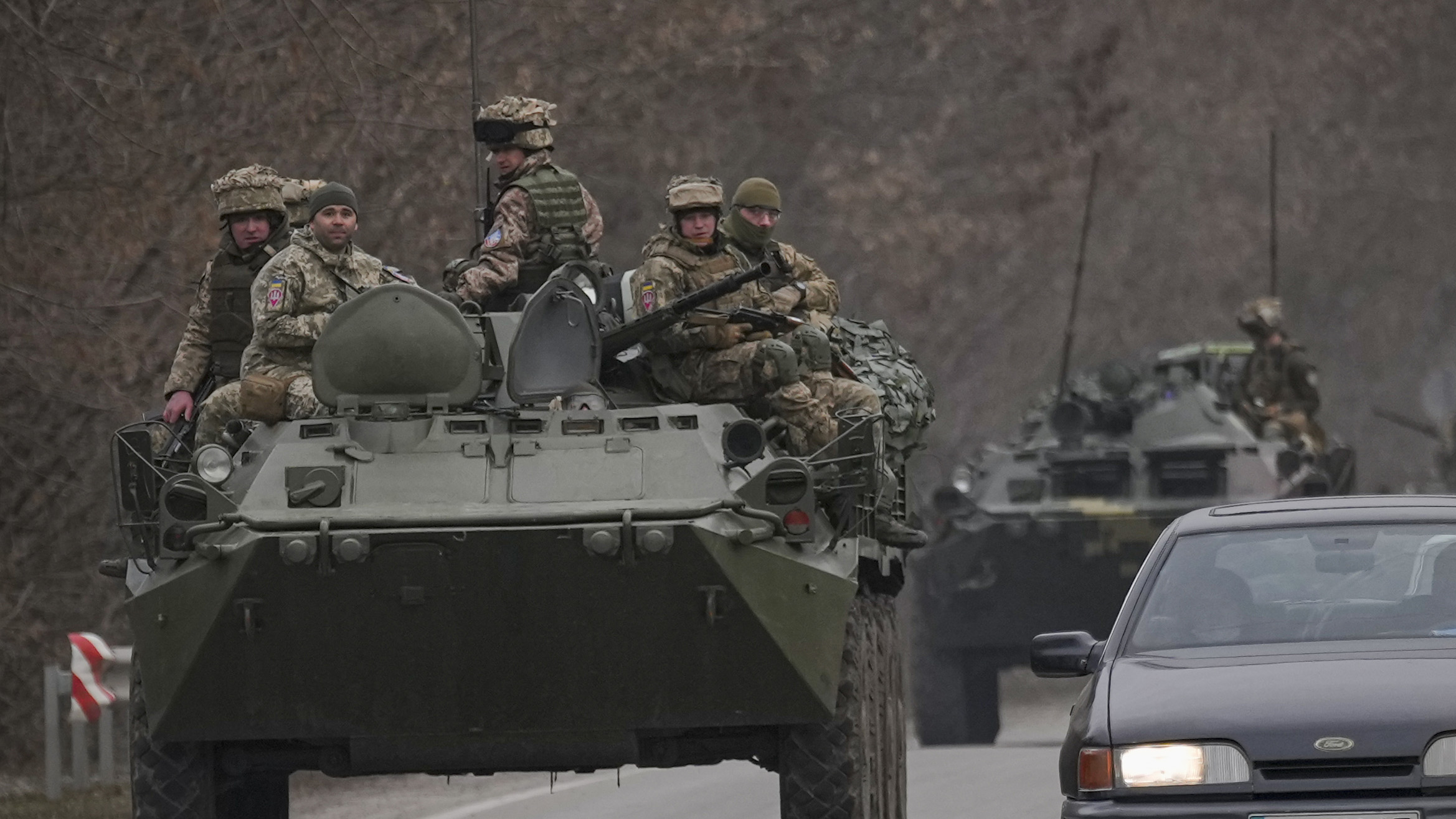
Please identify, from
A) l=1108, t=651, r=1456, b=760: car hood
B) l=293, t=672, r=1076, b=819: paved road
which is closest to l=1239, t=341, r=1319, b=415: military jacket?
l=293, t=672, r=1076, b=819: paved road

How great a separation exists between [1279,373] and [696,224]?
1360 cm

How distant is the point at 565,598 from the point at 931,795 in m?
5.37

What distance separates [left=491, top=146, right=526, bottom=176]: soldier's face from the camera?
13312mm

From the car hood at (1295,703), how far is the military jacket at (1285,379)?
16819 millimetres

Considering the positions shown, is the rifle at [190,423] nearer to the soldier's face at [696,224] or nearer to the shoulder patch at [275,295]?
the shoulder patch at [275,295]

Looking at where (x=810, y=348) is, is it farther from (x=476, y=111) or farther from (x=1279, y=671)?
(x=1279, y=671)

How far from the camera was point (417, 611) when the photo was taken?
10250 mm

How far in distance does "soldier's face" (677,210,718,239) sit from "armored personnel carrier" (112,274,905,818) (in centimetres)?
172

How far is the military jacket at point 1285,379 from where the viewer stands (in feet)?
83.1

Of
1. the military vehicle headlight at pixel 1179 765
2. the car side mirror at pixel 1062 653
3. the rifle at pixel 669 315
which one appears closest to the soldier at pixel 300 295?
the rifle at pixel 669 315

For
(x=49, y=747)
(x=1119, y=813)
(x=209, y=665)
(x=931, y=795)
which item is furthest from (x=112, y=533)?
(x=1119, y=813)

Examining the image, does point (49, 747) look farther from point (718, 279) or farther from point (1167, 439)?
point (1167, 439)

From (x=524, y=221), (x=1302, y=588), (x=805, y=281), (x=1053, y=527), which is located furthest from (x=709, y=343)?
(x=1053, y=527)

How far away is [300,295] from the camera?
40.1ft
